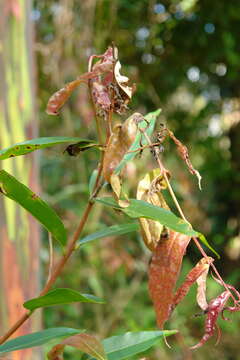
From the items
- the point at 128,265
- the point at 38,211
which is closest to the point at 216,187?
the point at 128,265

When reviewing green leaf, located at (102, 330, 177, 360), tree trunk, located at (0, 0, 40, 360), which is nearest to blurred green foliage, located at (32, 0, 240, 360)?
tree trunk, located at (0, 0, 40, 360)

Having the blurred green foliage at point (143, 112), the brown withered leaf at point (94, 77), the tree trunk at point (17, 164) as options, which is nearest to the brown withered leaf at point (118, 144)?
the brown withered leaf at point (94, 77)

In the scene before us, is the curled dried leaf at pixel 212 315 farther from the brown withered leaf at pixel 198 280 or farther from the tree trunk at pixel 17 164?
the tree trunk at pixel 17 164

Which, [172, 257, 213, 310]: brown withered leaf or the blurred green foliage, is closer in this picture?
[172, 257, 213, 310]: brown withered leaf

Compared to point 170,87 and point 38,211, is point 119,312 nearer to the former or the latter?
point 170,87

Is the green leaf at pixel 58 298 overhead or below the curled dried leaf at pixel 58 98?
below

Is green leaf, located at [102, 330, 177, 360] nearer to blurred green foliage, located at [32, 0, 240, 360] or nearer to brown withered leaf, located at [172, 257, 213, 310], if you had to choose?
brown withered leaf, located at [172, 257, 213, 310]
